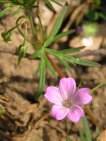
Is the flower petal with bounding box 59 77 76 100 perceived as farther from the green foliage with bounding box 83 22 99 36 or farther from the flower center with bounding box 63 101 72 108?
the green foliage with bounding box 83 22 99 36

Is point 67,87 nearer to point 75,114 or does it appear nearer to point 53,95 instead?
point 53,95

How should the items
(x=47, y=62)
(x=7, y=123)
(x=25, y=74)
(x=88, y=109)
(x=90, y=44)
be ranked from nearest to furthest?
(x=47, y=62)
(x=7, y=123)
(x=88, y=109)
(x=25, y=74)
(x=90, y=44)

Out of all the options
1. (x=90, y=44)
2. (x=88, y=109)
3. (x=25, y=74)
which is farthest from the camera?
(x=90, y=44)

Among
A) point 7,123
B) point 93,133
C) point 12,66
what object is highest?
point 12,66

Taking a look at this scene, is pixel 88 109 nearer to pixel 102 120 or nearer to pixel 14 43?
pixel 102 120

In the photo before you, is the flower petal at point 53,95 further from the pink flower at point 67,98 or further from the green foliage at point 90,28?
the green foliage at point 90,28

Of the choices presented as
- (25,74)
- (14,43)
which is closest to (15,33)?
(14,43)
